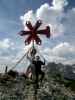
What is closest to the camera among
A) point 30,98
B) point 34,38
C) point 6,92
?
point 30,98

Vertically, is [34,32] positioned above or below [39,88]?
above

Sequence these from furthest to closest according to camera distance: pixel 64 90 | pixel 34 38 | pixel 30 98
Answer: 1. pixel 64 90
2. pixel 34 38
3. pixel 30 98

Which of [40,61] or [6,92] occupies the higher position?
[40,61]

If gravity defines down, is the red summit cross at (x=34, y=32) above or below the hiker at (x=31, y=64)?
above

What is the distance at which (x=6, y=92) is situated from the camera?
20.8 meters

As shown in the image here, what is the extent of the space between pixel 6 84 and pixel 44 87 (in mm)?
2989

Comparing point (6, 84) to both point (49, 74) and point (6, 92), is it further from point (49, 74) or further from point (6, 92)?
point (49, 74)

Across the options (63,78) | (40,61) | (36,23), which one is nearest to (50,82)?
(63,78)

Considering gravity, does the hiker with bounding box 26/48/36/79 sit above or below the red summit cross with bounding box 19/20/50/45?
below

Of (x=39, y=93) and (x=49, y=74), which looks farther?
(x=49, y=74)

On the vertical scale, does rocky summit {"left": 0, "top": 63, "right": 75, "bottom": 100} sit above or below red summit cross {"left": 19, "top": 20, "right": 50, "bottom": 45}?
below

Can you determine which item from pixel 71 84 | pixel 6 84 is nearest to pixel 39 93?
pixel 6 84

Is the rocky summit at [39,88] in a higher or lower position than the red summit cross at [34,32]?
lower

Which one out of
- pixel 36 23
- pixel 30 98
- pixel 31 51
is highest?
pixel 36 23
